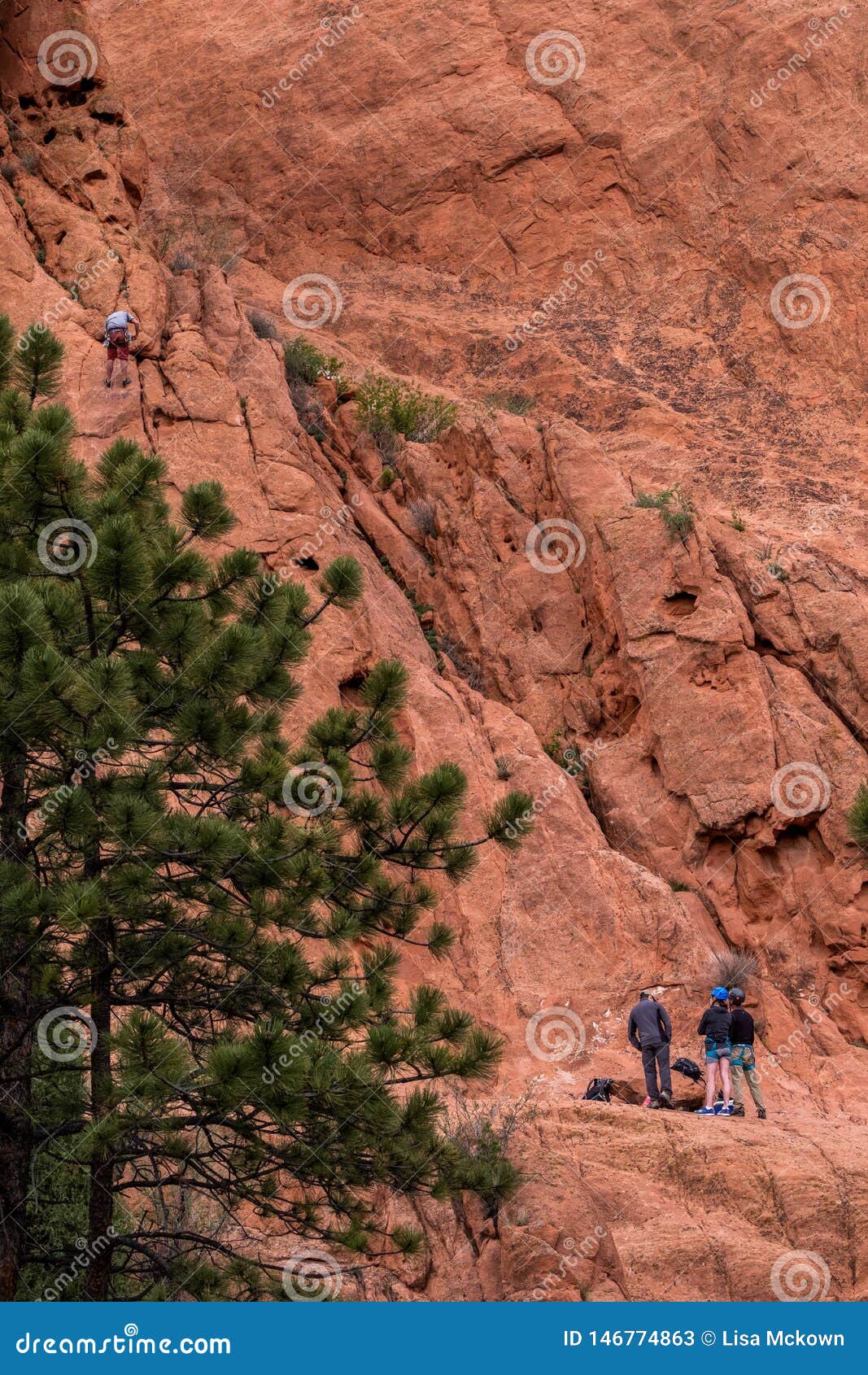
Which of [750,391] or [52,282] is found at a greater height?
[750,391]

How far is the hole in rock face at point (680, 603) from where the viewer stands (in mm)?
19867

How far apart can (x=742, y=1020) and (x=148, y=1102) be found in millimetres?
7162

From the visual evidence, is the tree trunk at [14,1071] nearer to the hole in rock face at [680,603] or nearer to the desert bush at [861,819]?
the desert bush at [861,819]

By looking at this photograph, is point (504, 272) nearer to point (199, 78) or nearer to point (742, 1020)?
point (199, 78)

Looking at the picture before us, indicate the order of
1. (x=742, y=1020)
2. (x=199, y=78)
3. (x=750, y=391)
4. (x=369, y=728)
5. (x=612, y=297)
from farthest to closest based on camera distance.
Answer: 1. (x=199, y=78)
2. (x=612, y=297)
3. (x=750, y=391)
4. (x=742, y=1020)
5. (x=369, y=728)

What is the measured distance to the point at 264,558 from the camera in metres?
17.5

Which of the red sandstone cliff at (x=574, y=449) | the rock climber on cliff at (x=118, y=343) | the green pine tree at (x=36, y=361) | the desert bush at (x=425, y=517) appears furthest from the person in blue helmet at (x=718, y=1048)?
the rock climber on cliff at (x=118, y=343)

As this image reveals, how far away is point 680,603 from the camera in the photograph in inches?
786

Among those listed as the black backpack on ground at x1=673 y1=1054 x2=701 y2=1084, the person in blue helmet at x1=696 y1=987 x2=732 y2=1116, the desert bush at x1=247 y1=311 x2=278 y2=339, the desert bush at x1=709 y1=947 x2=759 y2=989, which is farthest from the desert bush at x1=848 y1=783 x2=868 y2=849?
the desert bush at x1=247 y1=311 x2=278 y2=339

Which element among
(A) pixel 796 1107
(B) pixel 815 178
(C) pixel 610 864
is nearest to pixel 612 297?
(B) pixel 815 178

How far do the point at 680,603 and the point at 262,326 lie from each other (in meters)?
7.55

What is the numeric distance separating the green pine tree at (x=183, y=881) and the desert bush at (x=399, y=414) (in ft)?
39.4

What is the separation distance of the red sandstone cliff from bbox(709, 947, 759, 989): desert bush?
6.5 inches

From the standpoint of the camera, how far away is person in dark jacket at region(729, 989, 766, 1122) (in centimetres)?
1365
